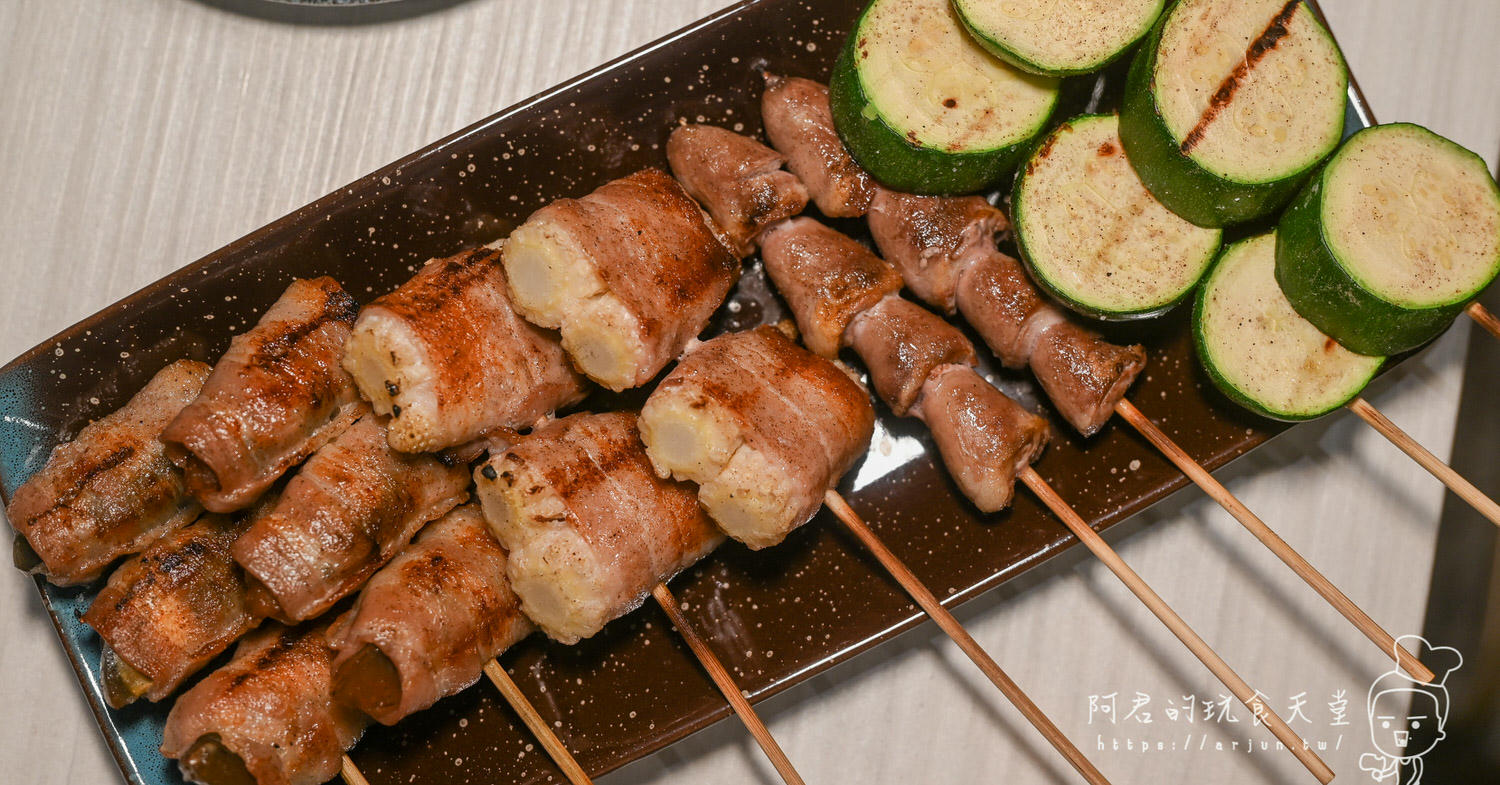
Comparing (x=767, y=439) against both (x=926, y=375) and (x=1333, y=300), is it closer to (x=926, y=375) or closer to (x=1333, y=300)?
(x=926, y=375)

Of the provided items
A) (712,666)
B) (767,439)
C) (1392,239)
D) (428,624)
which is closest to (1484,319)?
(1392,239)

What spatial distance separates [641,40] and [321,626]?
2796mm

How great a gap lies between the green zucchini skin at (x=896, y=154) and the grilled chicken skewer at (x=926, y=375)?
0.31 meters

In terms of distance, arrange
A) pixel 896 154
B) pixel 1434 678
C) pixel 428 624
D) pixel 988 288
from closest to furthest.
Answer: pixel 428 624 → pixel 896 154 → pixel 988 288 → pixel 1434 678

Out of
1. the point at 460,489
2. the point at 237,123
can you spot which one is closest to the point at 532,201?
the point at 460,489

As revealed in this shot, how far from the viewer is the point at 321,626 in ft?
10.8

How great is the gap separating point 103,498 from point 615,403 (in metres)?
1.75

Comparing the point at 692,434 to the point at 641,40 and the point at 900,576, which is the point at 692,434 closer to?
the point at 900,576

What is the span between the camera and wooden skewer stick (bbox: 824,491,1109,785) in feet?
10.5

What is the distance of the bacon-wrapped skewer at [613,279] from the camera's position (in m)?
3.11

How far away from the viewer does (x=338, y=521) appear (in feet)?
10.0

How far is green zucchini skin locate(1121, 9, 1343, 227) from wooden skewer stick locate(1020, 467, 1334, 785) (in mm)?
1111

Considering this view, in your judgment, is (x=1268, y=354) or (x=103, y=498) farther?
(x=1268, y=354)

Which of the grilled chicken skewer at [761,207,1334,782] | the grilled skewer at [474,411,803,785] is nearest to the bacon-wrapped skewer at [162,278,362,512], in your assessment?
the grilled skewer at [474,411,803,785]
